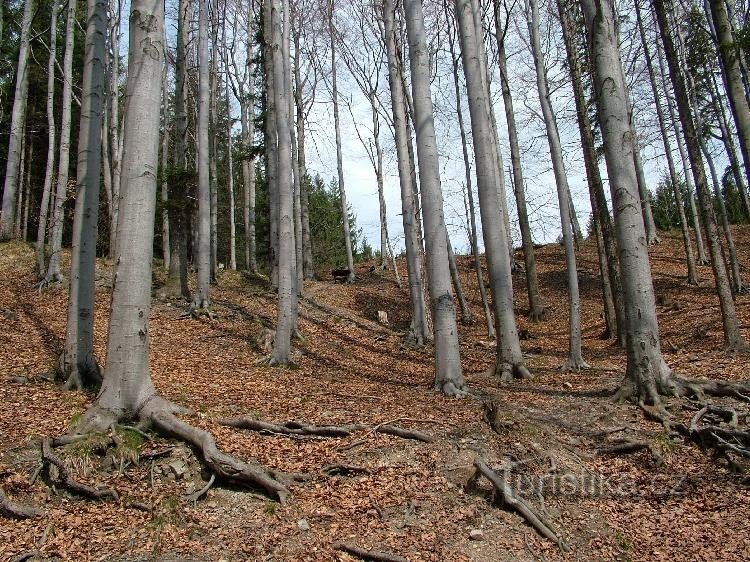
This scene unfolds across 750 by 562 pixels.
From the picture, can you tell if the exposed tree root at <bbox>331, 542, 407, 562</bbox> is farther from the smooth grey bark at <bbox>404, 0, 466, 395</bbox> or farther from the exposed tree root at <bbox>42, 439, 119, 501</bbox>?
the smooth grey bark at <bbox>404, 0, 466, 395</bbox>

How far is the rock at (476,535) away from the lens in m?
3.85

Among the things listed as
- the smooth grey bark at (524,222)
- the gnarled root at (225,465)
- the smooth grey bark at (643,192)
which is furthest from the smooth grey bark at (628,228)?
the smooth grey bark at (643,192)

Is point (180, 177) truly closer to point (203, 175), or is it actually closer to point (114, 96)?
point (203, 175)

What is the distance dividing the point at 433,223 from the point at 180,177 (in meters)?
10.5

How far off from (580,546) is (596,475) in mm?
1060

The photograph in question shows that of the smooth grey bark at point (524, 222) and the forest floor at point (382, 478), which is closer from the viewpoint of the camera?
the forest floor at point (382, 478)

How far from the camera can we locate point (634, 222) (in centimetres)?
655

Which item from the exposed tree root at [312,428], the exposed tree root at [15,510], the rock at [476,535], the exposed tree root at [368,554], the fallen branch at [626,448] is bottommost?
the rock at [476,535]

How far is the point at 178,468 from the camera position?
14.2 ft

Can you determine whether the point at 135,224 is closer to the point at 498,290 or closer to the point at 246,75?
the point at 498,290

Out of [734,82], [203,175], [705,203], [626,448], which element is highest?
[203,175]

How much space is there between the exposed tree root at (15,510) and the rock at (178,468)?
967mm

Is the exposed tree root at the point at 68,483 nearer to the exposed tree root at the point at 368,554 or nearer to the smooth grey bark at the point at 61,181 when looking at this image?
the exposed tree root at the point at 368,554

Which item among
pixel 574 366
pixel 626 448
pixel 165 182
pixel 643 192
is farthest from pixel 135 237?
pixel 643 192
